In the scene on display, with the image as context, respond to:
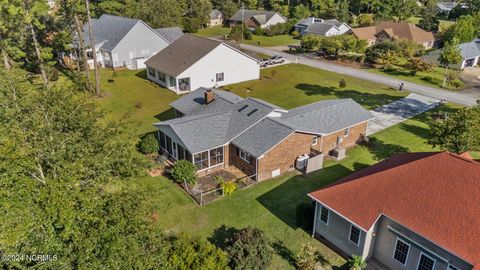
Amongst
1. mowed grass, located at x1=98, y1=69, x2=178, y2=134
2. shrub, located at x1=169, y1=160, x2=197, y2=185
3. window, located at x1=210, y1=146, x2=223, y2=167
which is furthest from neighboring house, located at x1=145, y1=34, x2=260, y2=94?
shrub, located at x1=169, y1=160, x2=197, y2=185

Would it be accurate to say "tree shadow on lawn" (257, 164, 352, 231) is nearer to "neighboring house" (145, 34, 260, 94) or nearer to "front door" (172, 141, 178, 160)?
"front door" (172, 141, 178, 160)

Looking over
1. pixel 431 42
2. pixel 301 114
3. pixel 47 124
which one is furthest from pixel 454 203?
pixel 431 42

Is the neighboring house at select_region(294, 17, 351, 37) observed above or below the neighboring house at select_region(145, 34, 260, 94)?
above

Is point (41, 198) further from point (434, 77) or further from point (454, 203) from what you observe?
point (434, 77)

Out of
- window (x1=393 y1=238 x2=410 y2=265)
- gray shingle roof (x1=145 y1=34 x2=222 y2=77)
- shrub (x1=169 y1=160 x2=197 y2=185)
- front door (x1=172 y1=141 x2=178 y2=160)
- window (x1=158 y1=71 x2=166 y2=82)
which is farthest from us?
window (x1=158 y1=71 x2=166 y2=82)

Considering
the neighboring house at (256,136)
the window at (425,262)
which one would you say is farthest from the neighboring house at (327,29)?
the window at (425,262)

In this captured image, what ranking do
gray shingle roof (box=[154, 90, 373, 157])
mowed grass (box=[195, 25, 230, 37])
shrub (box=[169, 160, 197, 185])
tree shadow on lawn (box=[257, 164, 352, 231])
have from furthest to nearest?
mowed grass (box=[195, 25, 230, 37]), gray shingle roof (box=[154, 90, 373, 157]), shrub (box=[169, 160, 197, 185]), tree shadow on lawn (box=[257, 164, 352, 231])

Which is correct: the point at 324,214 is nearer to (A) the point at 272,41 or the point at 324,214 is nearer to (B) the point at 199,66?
(B) the point at 199,66
